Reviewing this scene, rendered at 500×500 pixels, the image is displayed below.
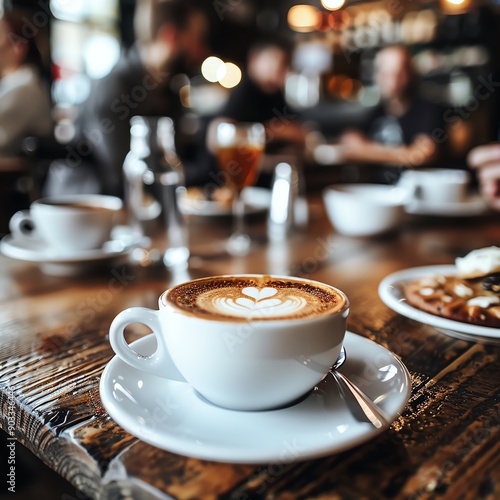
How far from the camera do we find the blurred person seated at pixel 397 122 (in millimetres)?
4117

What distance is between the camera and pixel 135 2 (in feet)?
18.1

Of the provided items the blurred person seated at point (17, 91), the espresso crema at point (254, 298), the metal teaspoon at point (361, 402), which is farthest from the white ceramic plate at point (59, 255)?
the blurred person seated at point (17, 91)

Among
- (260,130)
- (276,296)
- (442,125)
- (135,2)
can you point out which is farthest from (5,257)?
(135,2)

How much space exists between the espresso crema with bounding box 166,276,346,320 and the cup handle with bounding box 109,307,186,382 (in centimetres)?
3

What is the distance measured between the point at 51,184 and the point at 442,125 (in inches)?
117

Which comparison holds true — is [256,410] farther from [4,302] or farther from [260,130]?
[260,130]

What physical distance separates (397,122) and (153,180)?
3.63 metres

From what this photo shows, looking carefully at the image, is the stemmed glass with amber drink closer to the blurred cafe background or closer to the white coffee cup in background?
the white coffee cup in background

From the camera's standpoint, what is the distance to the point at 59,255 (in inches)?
38.7

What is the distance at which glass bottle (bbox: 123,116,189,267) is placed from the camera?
1147 mm

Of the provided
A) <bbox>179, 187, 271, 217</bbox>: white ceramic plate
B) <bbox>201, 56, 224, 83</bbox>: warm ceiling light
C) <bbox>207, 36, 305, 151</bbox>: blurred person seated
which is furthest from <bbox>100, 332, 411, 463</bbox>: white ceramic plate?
<bbox>201, 56, 224, 83</bbox>: warm ceiling light

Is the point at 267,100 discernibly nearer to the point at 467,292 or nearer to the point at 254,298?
the point at 467,292

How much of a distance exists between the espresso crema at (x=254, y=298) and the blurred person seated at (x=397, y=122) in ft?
11.7

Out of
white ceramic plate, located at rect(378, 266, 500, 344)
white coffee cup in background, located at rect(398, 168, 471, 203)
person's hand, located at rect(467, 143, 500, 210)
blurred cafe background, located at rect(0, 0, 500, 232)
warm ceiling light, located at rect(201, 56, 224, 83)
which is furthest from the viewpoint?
warm ceiling light, located at rect(201, 56, 224, 83)
